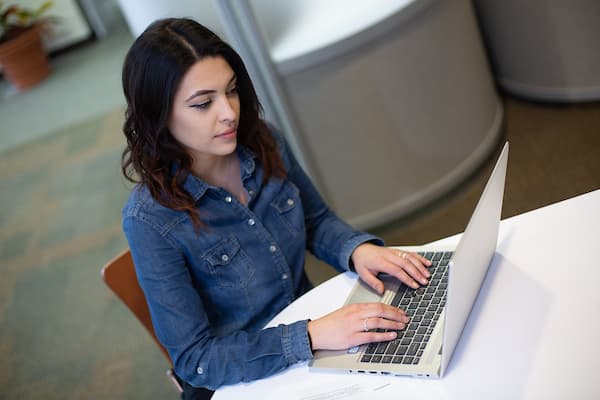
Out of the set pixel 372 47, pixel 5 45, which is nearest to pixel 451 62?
pixel 372 47

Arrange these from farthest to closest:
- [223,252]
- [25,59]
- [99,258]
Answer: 1. [25,59]
2. [99,258]
3. [223,252]

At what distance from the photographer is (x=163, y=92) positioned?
1264 millimetres

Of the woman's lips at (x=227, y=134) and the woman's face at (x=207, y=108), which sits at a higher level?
the woman's face at (x=207, y=108)

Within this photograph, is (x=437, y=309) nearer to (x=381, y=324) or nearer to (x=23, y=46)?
(x=381, y=324)

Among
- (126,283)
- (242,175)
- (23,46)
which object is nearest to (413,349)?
(242,175)

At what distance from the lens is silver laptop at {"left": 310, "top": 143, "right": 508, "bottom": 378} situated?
0.96 m

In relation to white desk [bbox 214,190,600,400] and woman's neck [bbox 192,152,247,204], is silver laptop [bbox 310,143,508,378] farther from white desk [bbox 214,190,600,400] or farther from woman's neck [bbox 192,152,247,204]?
woman's neck [bbox 192,152,247,204]

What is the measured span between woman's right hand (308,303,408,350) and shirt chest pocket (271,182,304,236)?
0.35 meters

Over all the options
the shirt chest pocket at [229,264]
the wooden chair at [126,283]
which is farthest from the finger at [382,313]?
the wooden chair at [126,283]

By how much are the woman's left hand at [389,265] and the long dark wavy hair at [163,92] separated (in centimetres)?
33

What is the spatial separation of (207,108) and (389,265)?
453 millimetres

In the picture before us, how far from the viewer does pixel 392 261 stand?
1.29 meters

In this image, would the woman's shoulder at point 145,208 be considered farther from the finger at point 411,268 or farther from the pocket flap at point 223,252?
the finger at point 411,268

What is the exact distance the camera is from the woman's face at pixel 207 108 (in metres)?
1.27
